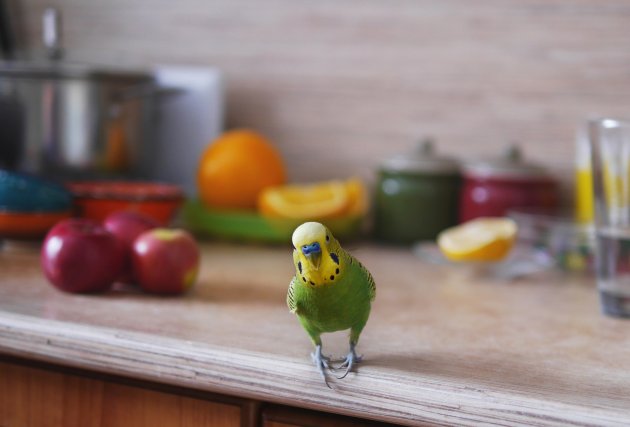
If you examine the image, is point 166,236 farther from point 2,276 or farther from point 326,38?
point 326,38

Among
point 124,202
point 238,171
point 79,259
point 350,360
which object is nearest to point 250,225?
point 238,171

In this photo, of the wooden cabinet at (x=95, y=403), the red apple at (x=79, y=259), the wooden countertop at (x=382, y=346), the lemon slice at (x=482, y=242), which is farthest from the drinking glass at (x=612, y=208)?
the red apple at (x=79, y=259)

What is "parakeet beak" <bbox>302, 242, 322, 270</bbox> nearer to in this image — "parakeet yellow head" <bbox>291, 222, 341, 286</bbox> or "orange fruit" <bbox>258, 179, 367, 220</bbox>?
"parakeet yellow head" <bbox>291, 222, 341, 286</bbox>

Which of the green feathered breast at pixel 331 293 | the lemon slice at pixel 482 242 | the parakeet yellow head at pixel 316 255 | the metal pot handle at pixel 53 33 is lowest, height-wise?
the lemon slice at pixel 482 242

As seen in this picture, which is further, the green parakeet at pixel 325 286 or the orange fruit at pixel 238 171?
the orange fruit at pixel 238 171

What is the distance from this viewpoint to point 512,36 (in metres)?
1.42

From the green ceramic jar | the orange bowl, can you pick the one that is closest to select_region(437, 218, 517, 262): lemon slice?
the green ceramic jar

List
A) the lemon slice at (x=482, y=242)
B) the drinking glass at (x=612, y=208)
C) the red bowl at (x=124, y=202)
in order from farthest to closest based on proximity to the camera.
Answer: the red bowl at (x=124, y=202), the lemon slice at (x=482, y=242), the drinking glass at (x=612, y=208)

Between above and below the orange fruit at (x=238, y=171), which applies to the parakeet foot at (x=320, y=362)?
below

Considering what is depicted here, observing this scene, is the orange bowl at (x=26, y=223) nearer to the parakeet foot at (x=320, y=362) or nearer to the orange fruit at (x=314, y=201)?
the orange fruit at (x=314, y=201)

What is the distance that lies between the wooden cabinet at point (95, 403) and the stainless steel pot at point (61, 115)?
0.61 metres

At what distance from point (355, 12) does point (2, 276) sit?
86cm

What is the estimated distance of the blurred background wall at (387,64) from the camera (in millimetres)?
1384

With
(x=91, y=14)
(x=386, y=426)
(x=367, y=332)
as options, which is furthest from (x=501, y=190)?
(x=91, y=14)
